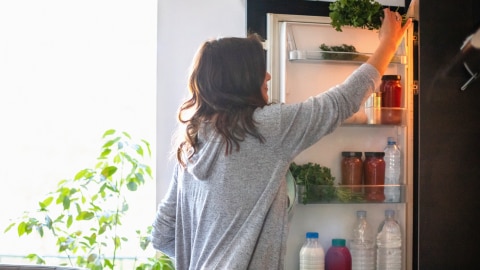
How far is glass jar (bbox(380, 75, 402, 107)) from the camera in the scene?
86.4 inches

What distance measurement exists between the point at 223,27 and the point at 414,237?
1.00 m

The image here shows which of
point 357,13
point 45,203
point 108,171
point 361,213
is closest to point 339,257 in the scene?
point 361,213

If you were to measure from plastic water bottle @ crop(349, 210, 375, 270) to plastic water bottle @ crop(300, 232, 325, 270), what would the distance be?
123 mm

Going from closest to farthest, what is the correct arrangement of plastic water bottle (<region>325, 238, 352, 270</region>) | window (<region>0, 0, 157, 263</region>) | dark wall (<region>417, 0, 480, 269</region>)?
dark wall (<region>417, 0, 480, 269</region>)
plastic water bottle (<region>325, 238, 352, 270</region>)
window (<region>0, 0, 157, 263</region>)

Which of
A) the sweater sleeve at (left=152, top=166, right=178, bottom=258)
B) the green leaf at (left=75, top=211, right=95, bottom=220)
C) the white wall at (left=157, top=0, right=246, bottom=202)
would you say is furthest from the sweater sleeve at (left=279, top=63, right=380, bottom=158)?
the green leaf at (left=75, top=211, right=95, bottom=220)

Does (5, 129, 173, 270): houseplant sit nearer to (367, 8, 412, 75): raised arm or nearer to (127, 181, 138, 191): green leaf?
(127, 181, 138, 191): green leaf

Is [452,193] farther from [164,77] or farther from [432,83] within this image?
[164,77]

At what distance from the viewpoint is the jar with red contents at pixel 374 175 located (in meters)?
2.20

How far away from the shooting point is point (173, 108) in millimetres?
2453

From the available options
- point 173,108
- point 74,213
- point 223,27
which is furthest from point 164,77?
point 74,213

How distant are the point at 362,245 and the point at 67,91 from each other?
1.33 m

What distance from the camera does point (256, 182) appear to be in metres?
1.67

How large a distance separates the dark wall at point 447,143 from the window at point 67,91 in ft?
3.66

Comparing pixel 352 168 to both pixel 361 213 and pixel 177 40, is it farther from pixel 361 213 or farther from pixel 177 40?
pixel 177 40
